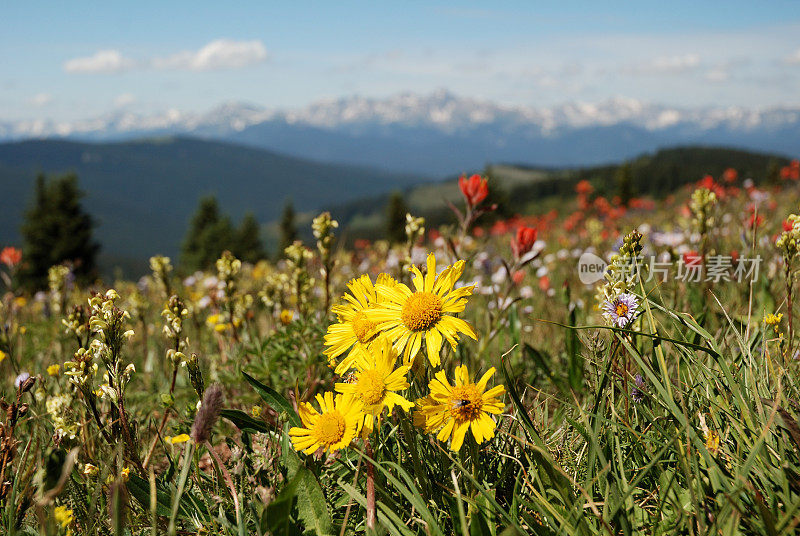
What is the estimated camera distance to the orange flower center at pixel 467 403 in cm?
140

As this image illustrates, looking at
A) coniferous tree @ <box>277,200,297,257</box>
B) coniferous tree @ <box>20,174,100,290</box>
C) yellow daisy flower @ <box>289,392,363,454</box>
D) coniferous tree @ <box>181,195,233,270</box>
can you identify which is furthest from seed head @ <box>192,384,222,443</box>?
coniferous tree @ <box>277,200,297,257</box>

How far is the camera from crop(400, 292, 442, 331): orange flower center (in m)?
1.51

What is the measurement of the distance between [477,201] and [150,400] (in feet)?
6.79

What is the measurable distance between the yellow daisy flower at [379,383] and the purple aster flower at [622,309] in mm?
832

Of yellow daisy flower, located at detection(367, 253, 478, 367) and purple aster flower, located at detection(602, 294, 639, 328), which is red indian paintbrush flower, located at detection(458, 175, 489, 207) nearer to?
purple aster flower, located at detection(602, 294, 639, 328)

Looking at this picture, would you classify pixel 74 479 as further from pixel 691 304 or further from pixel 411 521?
pixel 691 304

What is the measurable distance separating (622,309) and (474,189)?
1424 mm

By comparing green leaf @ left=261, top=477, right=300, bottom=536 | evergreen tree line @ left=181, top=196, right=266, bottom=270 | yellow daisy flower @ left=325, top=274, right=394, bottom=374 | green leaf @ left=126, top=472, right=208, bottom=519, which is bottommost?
evergreen tree line @ left=181, top=196, right=266, bottom=270

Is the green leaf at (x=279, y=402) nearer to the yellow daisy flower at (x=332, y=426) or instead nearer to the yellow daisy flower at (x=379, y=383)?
the yellow daisy flower at (x=332, y=426)

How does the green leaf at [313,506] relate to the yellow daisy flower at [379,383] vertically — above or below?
below

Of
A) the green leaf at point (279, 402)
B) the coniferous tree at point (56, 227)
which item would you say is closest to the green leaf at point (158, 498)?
the green leaf at point (279, 402)

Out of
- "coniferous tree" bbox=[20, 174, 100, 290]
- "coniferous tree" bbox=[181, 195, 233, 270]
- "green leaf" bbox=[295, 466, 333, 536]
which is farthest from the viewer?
"coniferous tree" bbox=[181, 195, 233, 270]

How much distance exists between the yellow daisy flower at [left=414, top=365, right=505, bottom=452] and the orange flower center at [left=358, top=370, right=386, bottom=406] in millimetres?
122

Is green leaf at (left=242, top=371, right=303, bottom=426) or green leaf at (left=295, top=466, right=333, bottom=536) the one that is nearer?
green leaf at (left=295, top=466, right=333, bottom=536)
